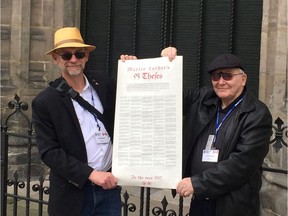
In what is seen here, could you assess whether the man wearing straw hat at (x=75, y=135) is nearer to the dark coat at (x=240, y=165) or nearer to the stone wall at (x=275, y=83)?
the dark coat at (x=240, y=165)

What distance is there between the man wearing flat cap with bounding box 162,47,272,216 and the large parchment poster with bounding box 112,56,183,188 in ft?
0.25

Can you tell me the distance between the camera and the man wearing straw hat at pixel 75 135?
2.75 metres

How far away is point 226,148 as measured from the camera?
2535 mm

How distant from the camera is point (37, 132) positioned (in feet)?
9.27

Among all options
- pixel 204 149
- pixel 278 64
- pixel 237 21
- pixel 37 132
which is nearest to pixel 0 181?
pixel 37 132

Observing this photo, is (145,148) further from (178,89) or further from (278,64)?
(278,64)

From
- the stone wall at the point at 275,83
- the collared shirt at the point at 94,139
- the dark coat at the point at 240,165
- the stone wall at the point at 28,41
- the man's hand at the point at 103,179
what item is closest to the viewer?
the dark coat at the point at 240,165

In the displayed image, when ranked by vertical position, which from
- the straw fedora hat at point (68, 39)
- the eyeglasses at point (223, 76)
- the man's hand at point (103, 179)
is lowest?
the man's hand at point (103, 179)

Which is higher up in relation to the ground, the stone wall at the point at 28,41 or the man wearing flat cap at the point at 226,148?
the stone wall at the point at 28,41

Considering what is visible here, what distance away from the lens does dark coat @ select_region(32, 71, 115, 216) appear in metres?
2.73

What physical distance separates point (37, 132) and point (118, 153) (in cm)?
50

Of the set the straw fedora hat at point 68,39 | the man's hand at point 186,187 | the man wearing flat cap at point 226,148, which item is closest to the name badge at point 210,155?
the man wearing flat cap at point 226,148

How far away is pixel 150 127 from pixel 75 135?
0.44 m

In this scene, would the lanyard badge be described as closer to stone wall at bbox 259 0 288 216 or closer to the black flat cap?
the black flat cap
